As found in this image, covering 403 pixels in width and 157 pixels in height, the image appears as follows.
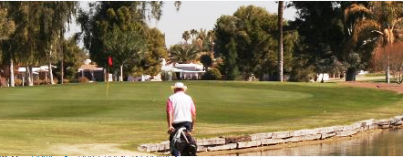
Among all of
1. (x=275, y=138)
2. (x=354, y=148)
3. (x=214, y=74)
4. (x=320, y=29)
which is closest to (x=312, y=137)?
(x=275, y=138)

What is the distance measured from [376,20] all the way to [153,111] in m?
45.8

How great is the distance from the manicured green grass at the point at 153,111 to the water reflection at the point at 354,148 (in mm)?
1530

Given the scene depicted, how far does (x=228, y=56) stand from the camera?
84.7m

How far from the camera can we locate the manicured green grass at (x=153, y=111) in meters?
20.2

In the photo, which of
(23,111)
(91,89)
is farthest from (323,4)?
(23,111)

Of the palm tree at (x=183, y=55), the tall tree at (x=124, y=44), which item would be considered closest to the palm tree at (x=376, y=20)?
the tall tree at (x=124, y=44)

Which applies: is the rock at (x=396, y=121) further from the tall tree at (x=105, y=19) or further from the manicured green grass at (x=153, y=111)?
the tall tree at (x=105, y=19)

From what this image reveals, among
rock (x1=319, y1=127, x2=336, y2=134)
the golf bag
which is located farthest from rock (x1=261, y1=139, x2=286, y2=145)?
the golf bag

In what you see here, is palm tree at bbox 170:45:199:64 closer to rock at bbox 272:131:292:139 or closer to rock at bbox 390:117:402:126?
rock at bbox 390:117:402:126

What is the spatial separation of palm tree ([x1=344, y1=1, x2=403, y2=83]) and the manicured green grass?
21.4m

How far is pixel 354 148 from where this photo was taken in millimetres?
22625

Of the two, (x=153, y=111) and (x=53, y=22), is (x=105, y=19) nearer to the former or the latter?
(x=53, y=22)

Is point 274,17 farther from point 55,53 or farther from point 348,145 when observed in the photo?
point 348,145

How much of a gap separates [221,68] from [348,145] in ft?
209
